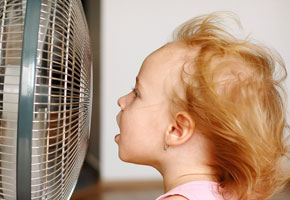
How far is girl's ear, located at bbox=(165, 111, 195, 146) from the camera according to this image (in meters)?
0.85

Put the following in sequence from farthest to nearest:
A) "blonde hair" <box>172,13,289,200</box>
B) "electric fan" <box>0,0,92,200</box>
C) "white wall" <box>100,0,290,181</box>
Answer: "white wall" <box>100,0,290,181</box> < "blonde hair" <box>172,13,289,200</box> < "electric fan" <box>0,0,92,200</box>

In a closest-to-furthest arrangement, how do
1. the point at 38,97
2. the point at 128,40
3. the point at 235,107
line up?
the point at 38,97
the point at 235,107
the point at 128,40

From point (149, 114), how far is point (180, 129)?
0.07m

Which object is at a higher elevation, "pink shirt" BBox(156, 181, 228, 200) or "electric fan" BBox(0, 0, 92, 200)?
"electric fan" BBox(0, 0, 92, 200)

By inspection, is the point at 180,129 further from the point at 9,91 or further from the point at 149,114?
the point at 9,91

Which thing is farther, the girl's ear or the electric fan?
the girl's ear

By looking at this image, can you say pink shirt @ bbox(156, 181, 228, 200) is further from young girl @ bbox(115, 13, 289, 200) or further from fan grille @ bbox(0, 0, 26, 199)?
fan grille @ bbox(0, 0, 26, 199)

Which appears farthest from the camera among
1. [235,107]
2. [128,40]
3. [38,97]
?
[128,40]

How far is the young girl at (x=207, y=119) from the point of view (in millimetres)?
818

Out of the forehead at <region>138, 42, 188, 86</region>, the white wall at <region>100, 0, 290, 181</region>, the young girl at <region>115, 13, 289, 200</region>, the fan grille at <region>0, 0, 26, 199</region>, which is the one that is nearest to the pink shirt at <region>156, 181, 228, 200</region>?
the young girl at <region>115, 13, 289, 200</region>

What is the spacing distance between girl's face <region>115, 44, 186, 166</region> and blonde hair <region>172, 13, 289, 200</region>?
4 centimetres

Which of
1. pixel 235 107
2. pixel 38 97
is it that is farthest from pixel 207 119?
pixel 38 97

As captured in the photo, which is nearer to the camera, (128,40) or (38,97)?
Answer: (38,97)

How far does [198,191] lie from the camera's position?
0.83m
